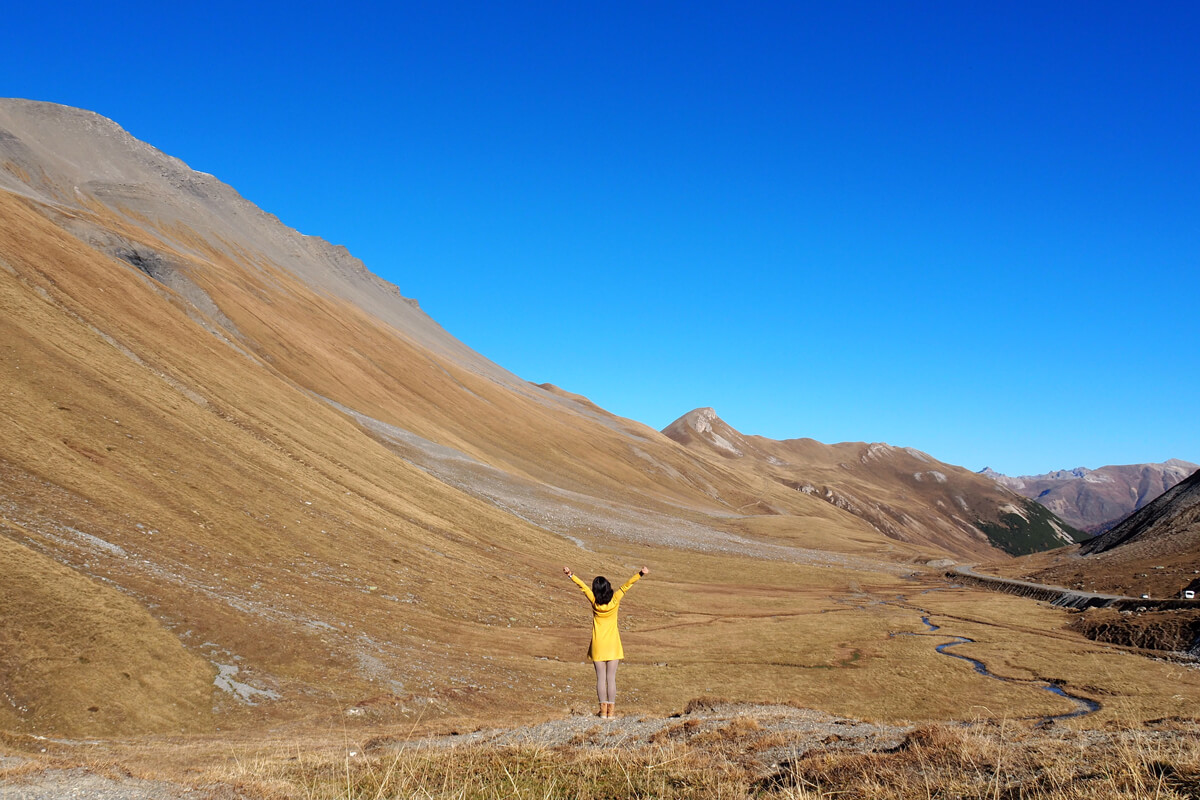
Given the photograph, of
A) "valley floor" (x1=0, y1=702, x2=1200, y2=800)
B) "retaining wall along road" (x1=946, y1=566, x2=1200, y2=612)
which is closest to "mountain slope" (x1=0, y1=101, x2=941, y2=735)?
"valley floor" (x1=0, y1=702, x2=1200, y2=800)

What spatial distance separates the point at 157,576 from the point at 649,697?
21.9 metres

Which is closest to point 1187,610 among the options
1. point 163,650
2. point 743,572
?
point 743,572

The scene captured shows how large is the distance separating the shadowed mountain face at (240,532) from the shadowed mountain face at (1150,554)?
85.9ft

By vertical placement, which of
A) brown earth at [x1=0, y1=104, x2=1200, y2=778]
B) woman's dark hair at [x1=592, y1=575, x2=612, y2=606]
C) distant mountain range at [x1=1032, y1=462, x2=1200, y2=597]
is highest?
distant mountain range at [x1=1032, y1=462, x2=1200, y2=597]

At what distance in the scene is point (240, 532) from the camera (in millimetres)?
39500

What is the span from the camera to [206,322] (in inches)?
3762

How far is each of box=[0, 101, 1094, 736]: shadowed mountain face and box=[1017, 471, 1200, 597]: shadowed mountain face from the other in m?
26.2

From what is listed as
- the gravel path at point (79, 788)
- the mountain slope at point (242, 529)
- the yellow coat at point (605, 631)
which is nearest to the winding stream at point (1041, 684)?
the yellow coat at point (605, 631)

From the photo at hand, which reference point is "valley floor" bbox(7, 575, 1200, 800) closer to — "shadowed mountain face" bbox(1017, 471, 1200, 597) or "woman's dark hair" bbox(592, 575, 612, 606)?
"woman's dark hair" bbox(592, 575, 612, 606)

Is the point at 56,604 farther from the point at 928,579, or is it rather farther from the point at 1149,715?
the point at 928,579

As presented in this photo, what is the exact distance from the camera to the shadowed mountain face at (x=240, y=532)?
24469 mm

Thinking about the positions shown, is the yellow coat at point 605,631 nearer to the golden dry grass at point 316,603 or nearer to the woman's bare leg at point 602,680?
the woman's bare leg at point 602,680

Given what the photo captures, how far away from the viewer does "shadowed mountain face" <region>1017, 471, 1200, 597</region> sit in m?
63.2

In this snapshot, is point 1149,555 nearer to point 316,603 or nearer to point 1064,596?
point 1064,596
